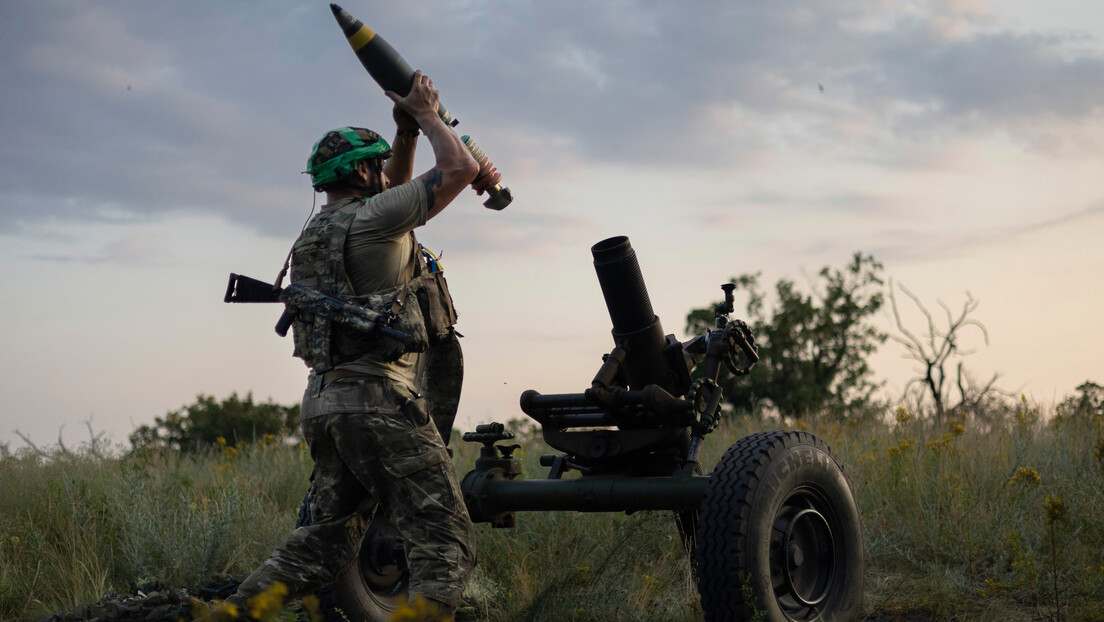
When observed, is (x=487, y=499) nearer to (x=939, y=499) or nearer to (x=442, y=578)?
(x=442, y=578)

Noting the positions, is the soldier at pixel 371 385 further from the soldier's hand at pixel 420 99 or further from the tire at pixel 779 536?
the tire at pixel 779 536

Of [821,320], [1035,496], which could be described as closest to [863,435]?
[1035,496]

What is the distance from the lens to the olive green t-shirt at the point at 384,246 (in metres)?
4.58

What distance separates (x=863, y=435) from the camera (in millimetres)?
10242

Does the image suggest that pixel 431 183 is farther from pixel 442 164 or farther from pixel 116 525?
pixel 116 525

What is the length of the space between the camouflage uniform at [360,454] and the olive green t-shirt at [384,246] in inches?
0.4

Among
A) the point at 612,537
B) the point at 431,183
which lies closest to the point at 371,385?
the point at 431,183

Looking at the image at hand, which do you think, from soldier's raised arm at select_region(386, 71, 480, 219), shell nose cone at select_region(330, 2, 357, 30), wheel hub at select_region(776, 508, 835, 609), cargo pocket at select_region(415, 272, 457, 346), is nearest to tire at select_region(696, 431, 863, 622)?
wheel hub at select_region(776, 508, 835, 609)

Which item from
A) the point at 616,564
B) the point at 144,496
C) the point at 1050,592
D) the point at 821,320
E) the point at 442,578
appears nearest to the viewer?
the point at 442,578

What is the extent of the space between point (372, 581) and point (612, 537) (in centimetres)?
207

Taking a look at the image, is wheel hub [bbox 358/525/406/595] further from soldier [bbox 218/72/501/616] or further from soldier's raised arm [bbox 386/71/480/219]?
soldier's raised arm [bbox 386/71/480/219]

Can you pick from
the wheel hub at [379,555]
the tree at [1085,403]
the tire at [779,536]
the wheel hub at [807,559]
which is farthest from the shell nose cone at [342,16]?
the tree at [1085,403]

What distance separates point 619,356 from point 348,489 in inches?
60.1

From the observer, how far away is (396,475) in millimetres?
4430
